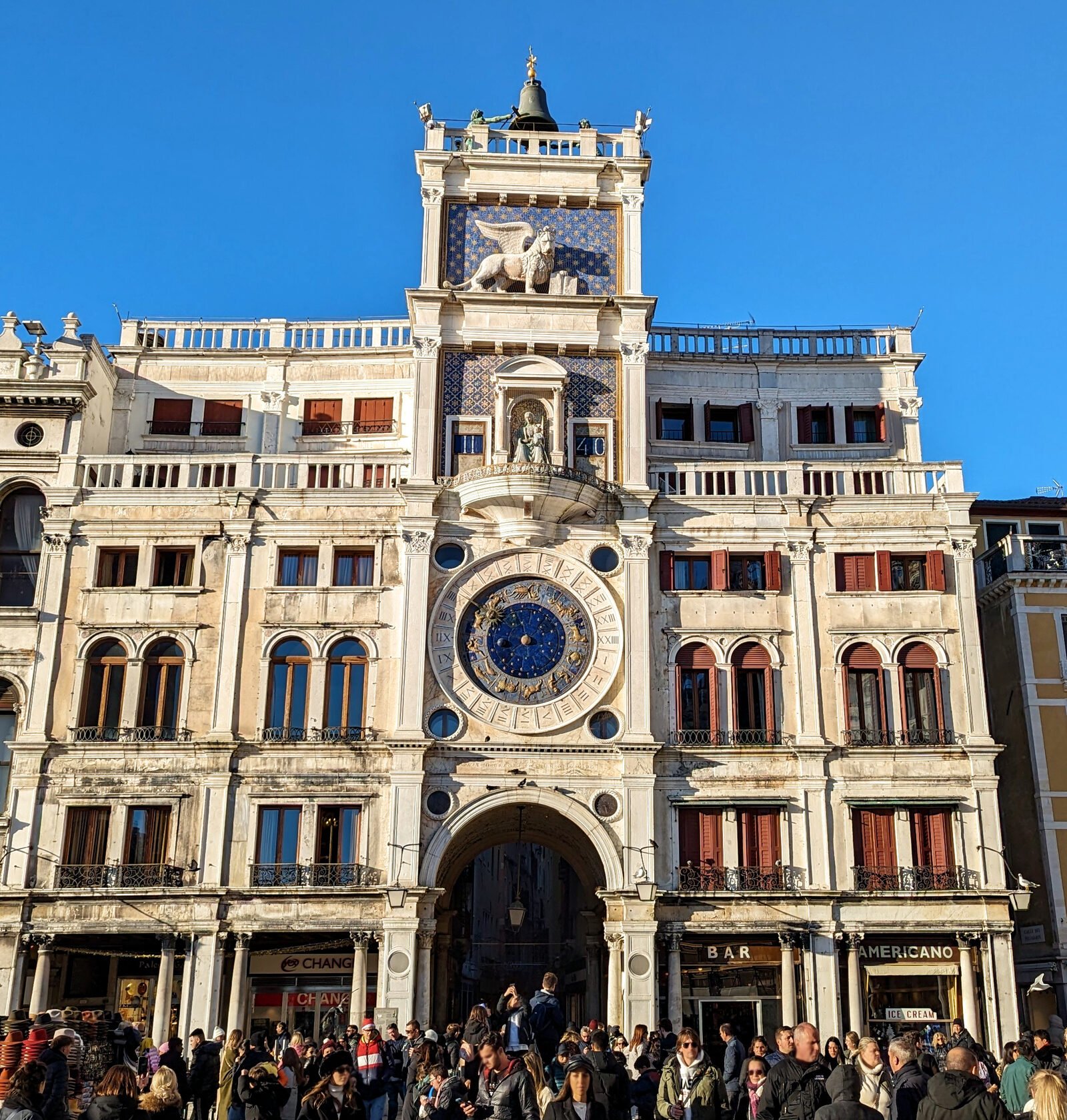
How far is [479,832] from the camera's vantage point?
41.9m

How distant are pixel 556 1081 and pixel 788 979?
780 inches

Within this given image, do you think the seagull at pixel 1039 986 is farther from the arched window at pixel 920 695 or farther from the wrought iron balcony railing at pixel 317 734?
the wrought iron balcony railing at pixel 317 734

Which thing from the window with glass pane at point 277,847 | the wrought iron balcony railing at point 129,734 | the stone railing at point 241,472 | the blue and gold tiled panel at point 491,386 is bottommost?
the window with glass pane at point 277,847

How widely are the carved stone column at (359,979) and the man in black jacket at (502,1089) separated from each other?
22692mm

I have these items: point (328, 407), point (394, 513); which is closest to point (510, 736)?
point (394, 513)

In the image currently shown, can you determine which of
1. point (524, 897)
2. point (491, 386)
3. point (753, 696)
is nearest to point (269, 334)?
point (491, 386)

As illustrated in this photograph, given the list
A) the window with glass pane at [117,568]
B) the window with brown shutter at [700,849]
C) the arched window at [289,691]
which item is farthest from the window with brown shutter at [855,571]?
the window with glass pane at [117,568]

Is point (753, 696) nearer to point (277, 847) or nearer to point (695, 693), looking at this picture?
point (695, 693)

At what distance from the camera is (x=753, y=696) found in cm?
4031

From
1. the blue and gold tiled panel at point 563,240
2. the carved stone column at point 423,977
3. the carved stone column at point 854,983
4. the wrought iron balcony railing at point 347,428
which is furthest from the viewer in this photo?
the wrought iron balcony railing at point 347,428

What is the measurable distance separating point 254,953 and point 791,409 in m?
25.3

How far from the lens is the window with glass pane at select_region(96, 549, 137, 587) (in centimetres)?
4122

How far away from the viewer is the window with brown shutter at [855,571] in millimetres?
41219

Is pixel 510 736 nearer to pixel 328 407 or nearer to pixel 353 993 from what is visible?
pixel 353 993
